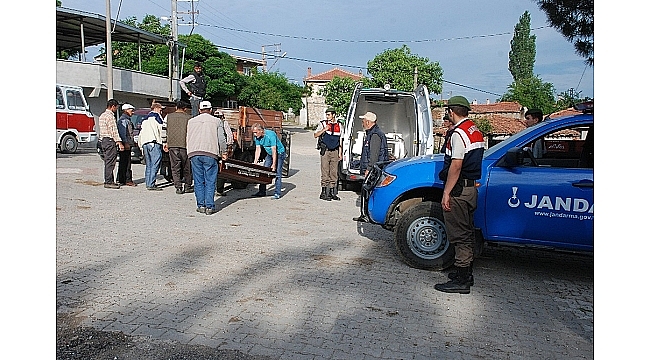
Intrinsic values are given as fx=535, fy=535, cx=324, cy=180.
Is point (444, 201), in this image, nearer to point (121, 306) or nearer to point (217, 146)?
point (121, 306)

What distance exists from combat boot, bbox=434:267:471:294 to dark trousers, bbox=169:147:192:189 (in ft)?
22.2

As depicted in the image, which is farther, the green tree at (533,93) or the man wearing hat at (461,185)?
the green tree at (533,93)

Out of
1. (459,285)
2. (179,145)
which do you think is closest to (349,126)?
(179,145)

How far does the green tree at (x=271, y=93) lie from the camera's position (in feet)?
148

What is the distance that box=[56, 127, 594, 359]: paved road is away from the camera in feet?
13.2

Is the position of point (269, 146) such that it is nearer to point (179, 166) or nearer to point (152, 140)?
point (179, 166)

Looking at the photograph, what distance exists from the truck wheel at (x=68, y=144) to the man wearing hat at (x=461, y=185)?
713 inches

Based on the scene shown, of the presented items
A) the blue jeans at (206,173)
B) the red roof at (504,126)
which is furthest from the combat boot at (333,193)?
the red roof at (504,126)

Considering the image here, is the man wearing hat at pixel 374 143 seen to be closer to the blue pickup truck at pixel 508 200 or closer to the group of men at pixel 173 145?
the group of men at pixel 173 145

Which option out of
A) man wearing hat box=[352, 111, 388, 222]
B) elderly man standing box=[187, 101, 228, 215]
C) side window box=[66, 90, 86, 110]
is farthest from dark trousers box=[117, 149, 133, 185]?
side window box=[66, 90, 86, 110]

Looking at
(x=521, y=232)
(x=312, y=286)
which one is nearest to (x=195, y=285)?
(x=312, y=286)

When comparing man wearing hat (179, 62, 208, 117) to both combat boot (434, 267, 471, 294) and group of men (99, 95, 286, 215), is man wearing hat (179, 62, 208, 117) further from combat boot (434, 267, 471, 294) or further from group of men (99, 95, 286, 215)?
combat boot (434, 267, 471, 294)

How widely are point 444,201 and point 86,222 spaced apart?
213 inches

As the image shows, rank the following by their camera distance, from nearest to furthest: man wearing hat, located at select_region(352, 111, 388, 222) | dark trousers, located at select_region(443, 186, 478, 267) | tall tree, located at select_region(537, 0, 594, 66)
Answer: dark trousers, located at select_region(443, 186, 478, 267) → tall tree, located at select_region(537, 0, 594, 66) → man wearing hat, located at select_region(352, 111, 388, 222)
